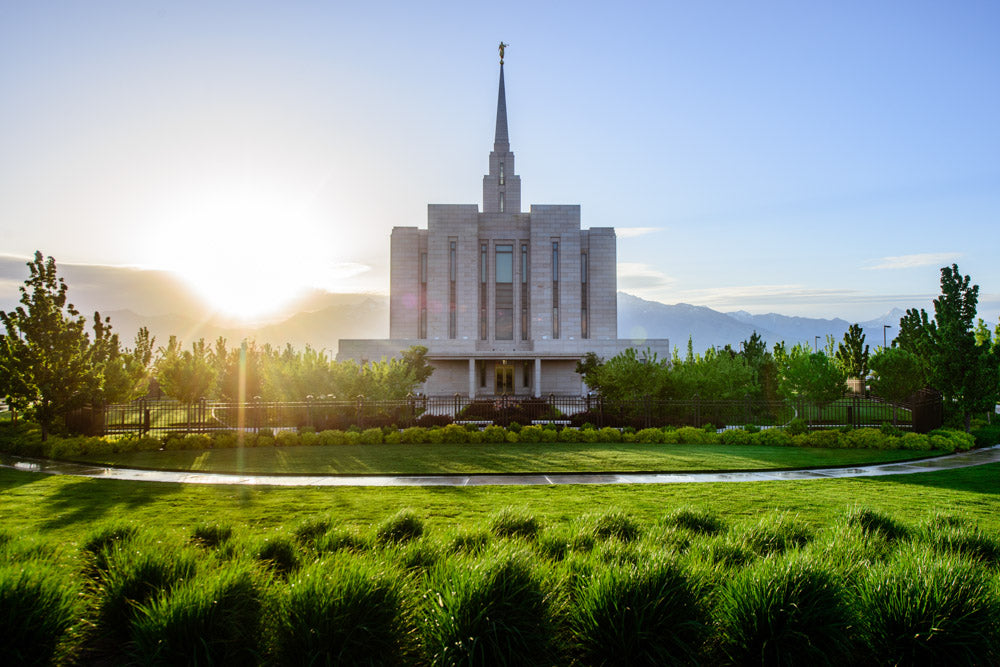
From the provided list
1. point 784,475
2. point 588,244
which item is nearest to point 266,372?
point 784,475

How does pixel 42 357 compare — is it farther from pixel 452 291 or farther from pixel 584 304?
pixel 584 304

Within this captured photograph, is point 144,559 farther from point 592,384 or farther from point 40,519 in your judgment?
point 592,384

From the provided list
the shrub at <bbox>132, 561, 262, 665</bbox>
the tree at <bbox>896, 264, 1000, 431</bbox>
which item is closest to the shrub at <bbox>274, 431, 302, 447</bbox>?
the shrub at <bbox>132, 561, 262, 665</bbox>

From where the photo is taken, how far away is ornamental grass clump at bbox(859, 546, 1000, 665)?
4539 mm

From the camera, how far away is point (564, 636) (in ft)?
16.0

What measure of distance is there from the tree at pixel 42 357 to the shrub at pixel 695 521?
1896 centimetres

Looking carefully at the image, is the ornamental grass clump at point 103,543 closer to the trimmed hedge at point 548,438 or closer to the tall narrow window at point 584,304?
the trimmed hedge at point 548,438

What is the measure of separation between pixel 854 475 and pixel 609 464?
5.56 metres

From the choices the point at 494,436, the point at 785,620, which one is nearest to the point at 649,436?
the point at 494,436

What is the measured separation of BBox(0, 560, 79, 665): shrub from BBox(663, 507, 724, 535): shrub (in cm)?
651

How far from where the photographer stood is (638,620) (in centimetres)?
455

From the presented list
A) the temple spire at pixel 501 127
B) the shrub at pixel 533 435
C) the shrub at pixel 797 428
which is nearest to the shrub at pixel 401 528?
the shrub at pixel 533 435

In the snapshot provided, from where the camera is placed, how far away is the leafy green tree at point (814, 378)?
A: 88.1 ft

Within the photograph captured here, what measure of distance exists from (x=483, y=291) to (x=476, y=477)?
42.1 metres
